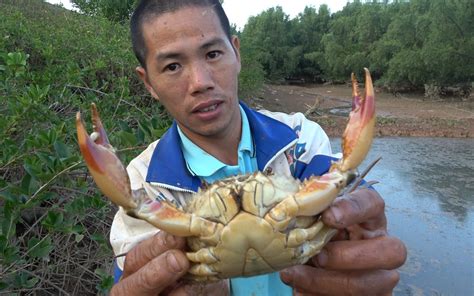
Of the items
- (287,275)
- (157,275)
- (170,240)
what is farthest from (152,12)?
(287,275)

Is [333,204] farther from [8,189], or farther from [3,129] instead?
[3,129]

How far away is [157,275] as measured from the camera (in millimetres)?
1678

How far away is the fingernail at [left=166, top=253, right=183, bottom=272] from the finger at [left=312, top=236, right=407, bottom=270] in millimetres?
551

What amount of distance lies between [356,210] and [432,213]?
21.6 feet

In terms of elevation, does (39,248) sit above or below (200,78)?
below

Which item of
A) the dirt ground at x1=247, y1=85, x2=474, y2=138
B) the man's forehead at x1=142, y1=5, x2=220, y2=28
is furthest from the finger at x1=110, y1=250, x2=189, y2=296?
the dirt ground at x1=247, y1=85, x2=474, y2=138

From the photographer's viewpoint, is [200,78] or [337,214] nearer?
[337,214]

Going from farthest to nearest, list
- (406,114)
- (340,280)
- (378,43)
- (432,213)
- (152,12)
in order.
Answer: (378,43)
(406,114)
(432,213)
(152,12)
(340,280)

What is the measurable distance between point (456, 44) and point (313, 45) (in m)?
26.2

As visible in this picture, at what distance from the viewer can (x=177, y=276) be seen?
1658mm

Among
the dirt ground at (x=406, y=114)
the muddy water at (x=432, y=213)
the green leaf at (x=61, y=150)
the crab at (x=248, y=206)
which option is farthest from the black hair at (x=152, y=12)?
the dirt ground at (x=406, y=114)

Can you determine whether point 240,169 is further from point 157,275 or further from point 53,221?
point 53,221

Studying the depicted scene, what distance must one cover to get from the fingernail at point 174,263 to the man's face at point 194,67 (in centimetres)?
69

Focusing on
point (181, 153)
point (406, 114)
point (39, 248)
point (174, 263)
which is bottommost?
point (406, 114)
